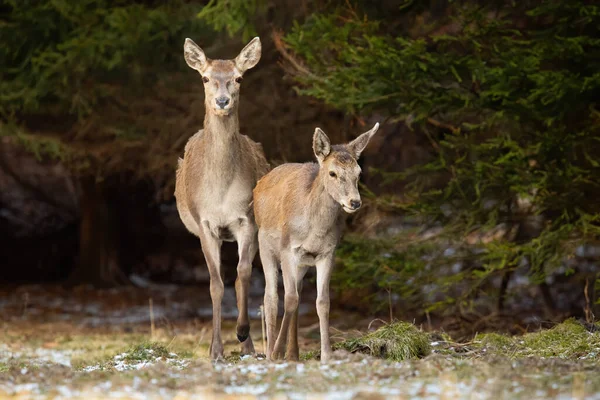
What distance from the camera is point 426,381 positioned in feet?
22.3

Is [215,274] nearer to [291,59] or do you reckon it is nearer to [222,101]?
[222,101]

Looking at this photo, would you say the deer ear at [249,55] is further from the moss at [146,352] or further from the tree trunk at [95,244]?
the tree trunk at [95,244]

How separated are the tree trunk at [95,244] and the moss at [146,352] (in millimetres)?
12492

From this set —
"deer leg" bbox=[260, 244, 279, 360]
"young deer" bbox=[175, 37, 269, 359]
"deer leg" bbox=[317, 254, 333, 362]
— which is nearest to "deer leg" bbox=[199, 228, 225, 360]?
"young deer" bbox=[175, 37, 269, 359]

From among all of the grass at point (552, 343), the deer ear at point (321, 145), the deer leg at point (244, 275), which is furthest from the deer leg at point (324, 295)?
the grass at point (552, 343)

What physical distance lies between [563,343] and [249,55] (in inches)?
161

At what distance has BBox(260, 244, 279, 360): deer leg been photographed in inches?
361

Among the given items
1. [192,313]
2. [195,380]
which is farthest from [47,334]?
[195,380]

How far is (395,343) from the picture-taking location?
9102mm

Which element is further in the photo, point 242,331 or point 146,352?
point 146,352

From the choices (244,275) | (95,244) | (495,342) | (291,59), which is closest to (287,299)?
(244,275)

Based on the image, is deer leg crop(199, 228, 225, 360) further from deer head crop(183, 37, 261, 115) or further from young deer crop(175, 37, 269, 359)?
deer head crop(183, 37, 261, 115)

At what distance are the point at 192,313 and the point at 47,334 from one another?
4090 mm

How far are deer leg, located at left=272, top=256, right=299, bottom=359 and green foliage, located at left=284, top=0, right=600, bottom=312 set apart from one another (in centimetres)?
392
